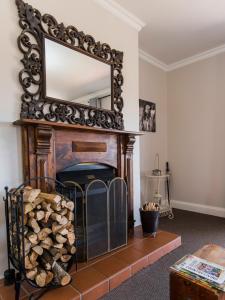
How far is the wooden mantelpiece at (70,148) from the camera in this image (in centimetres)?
167

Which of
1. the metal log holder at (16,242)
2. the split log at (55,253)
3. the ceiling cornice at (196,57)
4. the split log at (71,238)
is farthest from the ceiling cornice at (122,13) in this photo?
the split log at (55,253)

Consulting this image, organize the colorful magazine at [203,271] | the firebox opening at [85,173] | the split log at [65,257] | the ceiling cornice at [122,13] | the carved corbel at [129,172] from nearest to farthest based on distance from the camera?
1. the colorful magazine at [203,271]
2. the split log at [65,257]
3. the firebox opening at [85,173]
4. the ceiling cornice at [122,13]
5. the carved corbel at [129,172]

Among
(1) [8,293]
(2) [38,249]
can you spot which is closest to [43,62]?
(2) [38,249]

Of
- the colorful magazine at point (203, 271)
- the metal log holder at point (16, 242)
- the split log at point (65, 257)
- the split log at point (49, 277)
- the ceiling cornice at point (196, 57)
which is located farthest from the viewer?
the ceiling cornice at point (196, 57)

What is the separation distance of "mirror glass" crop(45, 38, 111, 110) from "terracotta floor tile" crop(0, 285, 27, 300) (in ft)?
4.91

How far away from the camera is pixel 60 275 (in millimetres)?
1456

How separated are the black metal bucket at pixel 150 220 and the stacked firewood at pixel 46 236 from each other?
101 centimetres

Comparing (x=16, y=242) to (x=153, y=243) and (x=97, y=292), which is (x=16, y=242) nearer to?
(x=97, y=292)

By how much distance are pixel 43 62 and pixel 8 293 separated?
5.81ft

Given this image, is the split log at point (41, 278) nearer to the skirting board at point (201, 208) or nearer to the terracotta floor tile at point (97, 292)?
the terracotta floor tile at point (97, 292)

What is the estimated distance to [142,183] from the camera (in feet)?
11.3

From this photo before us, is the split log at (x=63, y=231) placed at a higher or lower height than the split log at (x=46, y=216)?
lower

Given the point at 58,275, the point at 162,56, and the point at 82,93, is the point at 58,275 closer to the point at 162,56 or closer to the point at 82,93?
the point at 82,93

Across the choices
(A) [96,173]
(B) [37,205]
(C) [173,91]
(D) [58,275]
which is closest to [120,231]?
(A) [96,173]
